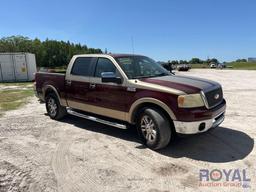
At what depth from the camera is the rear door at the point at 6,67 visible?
25.3 meters

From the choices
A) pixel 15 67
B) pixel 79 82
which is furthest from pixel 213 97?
pixel 15 67

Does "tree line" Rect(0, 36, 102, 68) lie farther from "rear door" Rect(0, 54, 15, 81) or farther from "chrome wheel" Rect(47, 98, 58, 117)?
"chrome wheel" Rect(47, 98, 58, 117)

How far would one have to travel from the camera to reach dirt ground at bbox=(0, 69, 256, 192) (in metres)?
3.74

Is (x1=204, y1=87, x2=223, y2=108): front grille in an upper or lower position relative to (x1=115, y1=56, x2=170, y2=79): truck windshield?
lower

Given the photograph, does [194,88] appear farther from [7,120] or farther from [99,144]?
[7,120]

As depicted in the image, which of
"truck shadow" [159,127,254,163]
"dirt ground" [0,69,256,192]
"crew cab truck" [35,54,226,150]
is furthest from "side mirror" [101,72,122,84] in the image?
"truck shadow" [159,127,254,163]

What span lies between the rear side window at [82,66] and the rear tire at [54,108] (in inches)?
48.8

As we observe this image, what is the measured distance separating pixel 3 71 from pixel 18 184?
24.7 metres

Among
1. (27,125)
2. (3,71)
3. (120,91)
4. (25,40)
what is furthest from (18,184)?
(25,40)

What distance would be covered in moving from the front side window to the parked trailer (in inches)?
888

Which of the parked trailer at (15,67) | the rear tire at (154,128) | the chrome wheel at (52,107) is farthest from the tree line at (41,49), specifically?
the rear tire at (154,128)

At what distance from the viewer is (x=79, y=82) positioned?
6.41 meters

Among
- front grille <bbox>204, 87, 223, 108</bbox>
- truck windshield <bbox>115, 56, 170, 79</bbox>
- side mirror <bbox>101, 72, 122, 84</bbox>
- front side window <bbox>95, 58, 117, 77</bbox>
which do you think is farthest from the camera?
front side window <bbox>95, 58, 117, 77</bbox>

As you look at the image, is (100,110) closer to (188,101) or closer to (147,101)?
(147,101)
